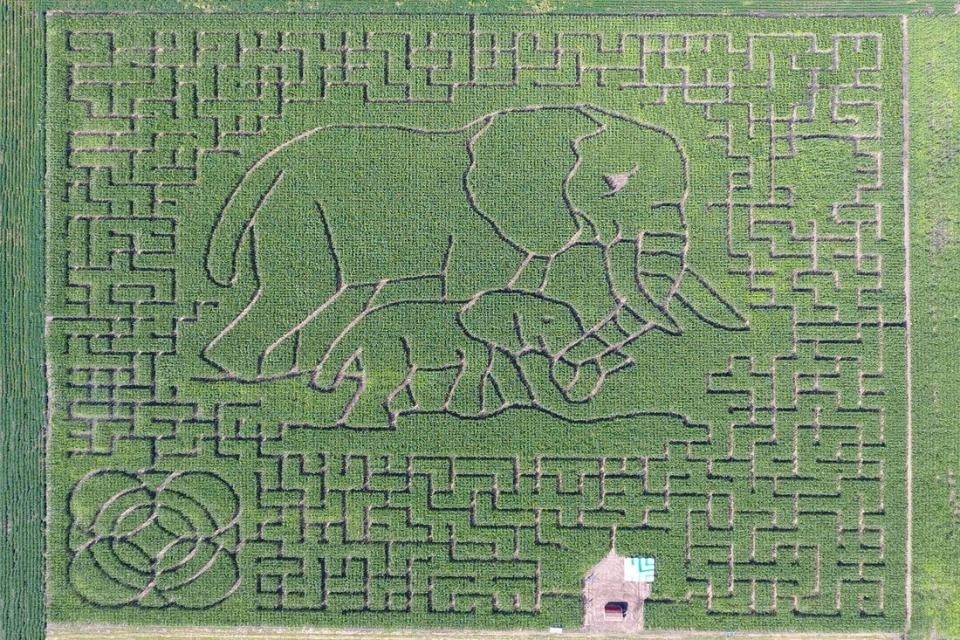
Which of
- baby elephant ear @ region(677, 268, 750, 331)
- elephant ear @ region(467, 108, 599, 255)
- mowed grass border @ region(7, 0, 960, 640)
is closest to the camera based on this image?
mowed grass border @ region(7, 0, 960, 640)

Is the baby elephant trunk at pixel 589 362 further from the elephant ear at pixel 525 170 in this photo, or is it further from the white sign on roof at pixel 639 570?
the white sign on roof at pixel 639 570

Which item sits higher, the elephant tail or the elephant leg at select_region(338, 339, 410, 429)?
the elephant tail

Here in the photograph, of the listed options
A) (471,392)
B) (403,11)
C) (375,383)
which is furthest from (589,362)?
(403,11)

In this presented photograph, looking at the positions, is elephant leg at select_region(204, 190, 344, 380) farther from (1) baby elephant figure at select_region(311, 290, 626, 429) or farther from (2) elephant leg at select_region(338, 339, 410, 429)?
(2) elephant leg at select_region(338, 339, 410, 429)

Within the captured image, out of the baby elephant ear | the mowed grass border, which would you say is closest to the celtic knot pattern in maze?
the baby elephant ear

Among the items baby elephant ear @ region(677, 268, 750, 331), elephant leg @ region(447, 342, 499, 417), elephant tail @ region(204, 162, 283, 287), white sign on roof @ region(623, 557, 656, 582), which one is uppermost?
elephant tail @ region(204, 162, 283, 287)

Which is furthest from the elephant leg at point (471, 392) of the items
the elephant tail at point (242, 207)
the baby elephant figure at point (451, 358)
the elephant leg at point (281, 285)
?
the elephant tail at point (242, 207)

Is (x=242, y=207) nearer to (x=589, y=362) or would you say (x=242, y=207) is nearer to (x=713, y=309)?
(x=589, y=362)
